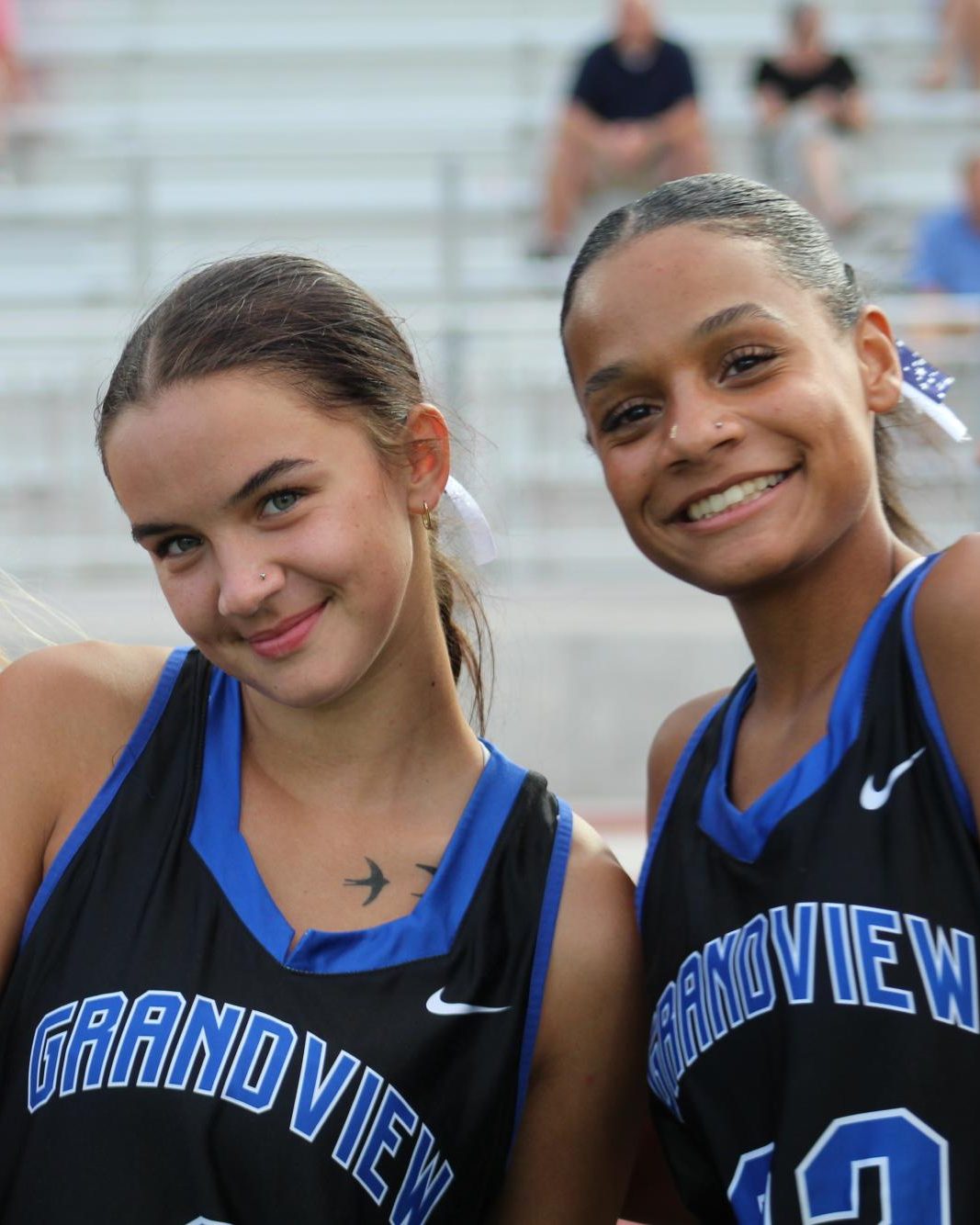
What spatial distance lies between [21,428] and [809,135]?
12.5 ft

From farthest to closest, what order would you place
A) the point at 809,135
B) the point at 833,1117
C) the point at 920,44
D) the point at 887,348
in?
1. the point at 920,44
2. the point at 809,135
3. the point at 887,348
4. the point at 833,1117

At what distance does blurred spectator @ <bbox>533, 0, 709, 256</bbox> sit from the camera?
7.78 metres

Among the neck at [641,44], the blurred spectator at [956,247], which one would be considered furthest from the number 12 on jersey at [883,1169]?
the neck at [641,44]

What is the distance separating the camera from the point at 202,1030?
6.22 ft

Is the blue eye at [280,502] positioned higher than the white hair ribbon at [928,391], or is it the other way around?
the white hair ribbon at [928,391]

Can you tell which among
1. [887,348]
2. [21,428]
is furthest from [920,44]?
[887,348]

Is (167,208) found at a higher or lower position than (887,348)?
higher

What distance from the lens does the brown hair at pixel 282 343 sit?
6.49 ft

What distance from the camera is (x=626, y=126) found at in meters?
7.83

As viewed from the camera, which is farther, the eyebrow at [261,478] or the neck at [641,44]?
the neck at [641,44]

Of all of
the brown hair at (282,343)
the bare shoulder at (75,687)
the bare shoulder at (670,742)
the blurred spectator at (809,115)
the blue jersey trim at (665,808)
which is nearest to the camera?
the brown hair at (282,343)

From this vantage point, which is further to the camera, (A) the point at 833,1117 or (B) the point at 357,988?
(B) the point at 357,988

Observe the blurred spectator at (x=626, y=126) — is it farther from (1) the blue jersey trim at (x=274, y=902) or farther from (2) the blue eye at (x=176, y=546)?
(2) the blue eye at (x=176, y=546)

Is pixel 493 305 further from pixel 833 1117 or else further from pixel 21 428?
pixel 833 1117
